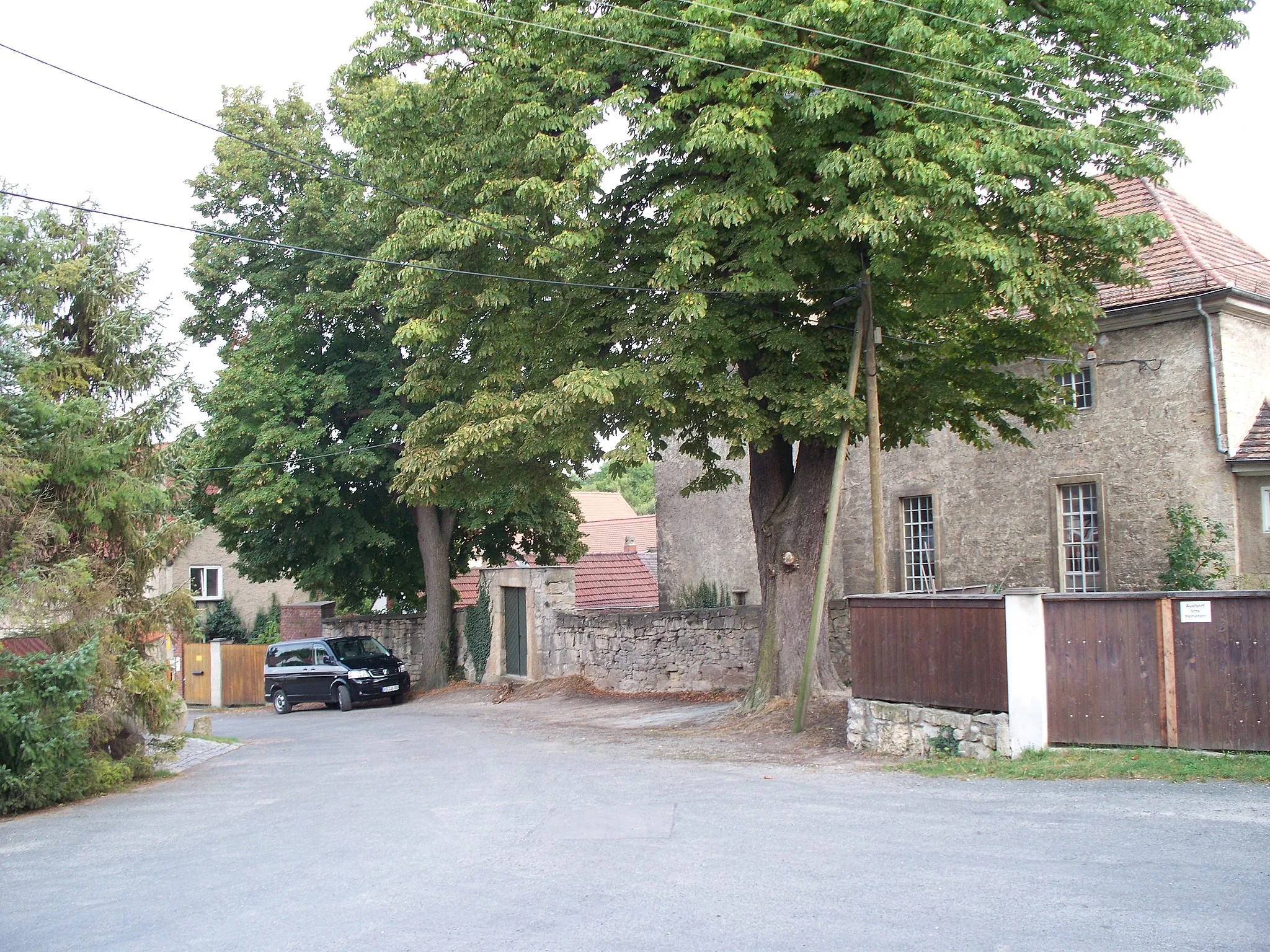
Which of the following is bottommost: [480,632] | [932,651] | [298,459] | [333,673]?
[333,673]

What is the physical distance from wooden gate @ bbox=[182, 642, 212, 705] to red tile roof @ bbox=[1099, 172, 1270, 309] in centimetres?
2775

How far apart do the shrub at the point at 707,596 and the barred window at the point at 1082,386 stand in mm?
9579

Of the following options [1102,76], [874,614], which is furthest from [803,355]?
[1102,76]

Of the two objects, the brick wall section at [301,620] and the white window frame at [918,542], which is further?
the brick wall section at [301,620]

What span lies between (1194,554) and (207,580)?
36.8m

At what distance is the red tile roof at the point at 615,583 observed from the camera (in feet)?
105

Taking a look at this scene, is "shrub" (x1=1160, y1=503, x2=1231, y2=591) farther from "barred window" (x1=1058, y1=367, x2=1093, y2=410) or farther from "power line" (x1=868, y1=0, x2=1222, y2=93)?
"power line" (x1=868, y1=0, x2=1222, y2=93)

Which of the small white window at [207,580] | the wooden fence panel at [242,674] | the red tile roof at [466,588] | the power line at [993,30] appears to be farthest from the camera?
the small white window at [207,580]

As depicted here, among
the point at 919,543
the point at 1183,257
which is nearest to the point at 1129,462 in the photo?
the point at 1183,257

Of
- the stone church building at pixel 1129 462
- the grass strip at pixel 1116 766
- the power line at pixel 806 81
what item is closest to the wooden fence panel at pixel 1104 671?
the grass strip at pixel 1116 766

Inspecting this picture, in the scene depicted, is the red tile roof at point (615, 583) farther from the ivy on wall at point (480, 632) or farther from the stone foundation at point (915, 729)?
the stone foundation at point (915, 729)

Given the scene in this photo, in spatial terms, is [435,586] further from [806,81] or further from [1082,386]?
[806,81]

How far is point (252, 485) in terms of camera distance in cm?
2512

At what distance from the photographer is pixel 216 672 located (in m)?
33.9
